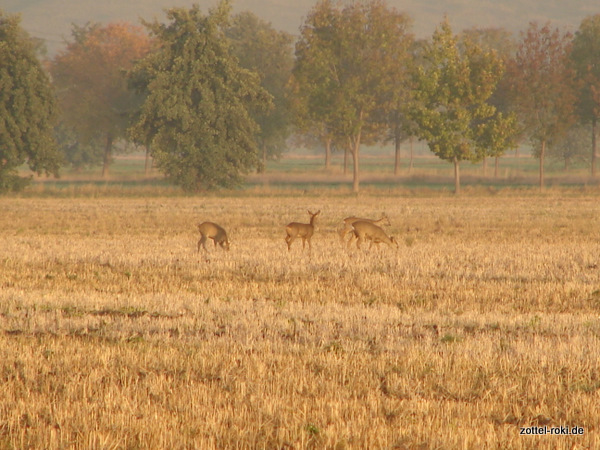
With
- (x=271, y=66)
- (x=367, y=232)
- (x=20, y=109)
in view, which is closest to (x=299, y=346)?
(x=367, y=232)

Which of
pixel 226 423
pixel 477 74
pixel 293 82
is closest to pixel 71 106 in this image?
pixel 293 82

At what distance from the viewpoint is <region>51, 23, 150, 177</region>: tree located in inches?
2859

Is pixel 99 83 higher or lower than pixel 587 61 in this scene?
lower

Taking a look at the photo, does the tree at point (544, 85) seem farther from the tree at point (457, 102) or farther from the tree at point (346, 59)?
the tree at point (346, 59)

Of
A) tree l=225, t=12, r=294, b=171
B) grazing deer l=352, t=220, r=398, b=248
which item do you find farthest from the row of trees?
grazing deer l=352, t=220, r=398, b=248

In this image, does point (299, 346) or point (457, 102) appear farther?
point (457, 102)

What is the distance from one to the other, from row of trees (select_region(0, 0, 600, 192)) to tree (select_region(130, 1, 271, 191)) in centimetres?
9

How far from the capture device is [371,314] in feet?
40.0

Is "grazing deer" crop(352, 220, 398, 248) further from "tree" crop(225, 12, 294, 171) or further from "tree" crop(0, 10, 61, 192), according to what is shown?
"tree" crop(225, 12, 294, 171)

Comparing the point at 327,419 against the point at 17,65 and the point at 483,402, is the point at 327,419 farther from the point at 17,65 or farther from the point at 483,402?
the point at 17,65

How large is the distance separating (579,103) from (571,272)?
43.4 metres

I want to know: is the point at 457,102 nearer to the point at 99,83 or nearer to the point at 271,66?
the point at 271,66

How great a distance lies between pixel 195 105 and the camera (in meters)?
52.3

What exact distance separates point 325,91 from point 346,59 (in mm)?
3098
